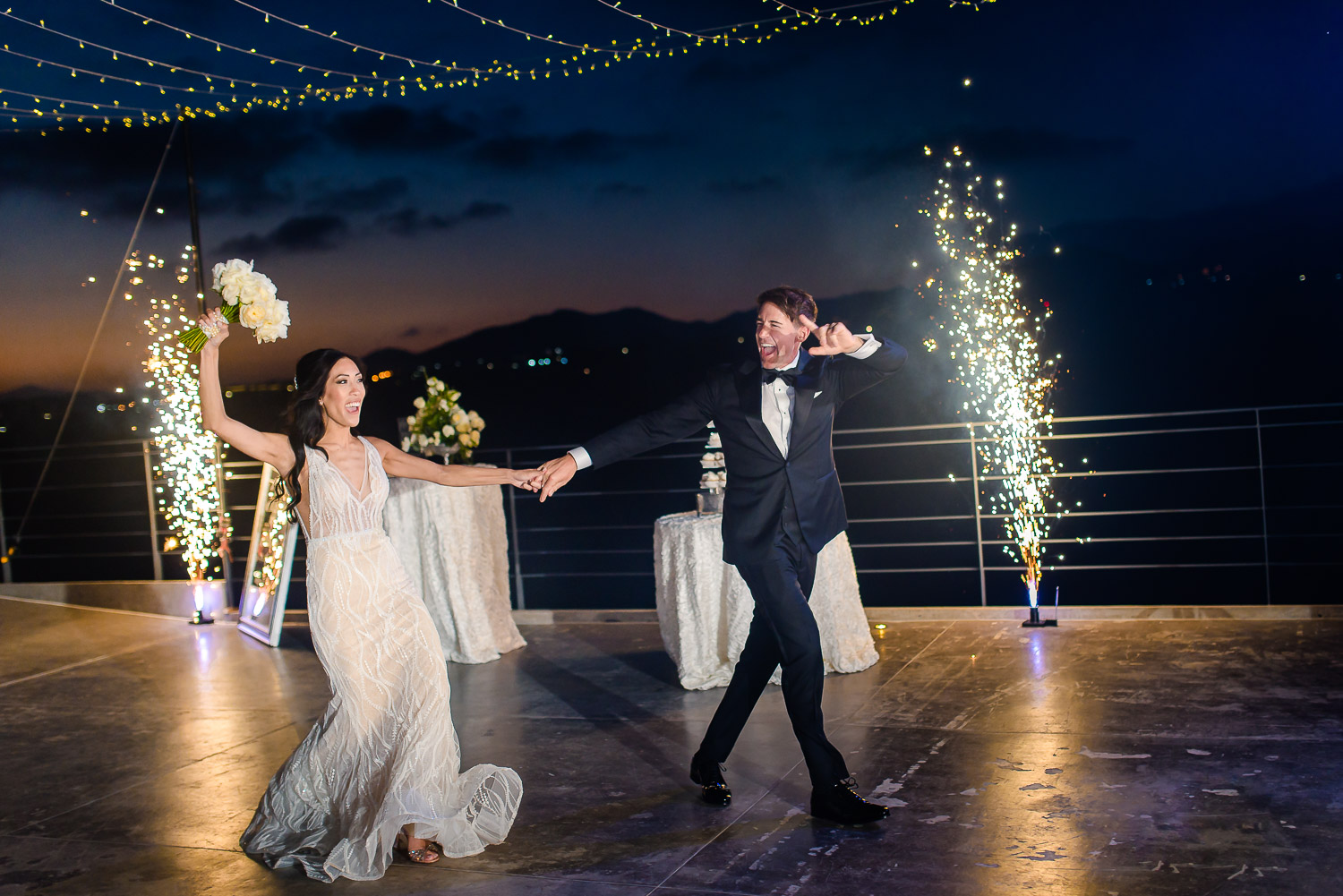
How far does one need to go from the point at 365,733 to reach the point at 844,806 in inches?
54.6

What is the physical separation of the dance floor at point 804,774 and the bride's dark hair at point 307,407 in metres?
1.18

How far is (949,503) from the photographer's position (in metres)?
31.8

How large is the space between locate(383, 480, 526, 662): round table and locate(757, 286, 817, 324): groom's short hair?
2957mm

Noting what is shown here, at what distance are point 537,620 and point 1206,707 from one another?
413 centimetres

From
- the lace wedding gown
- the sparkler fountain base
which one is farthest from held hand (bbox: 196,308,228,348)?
the sparkler fountain base

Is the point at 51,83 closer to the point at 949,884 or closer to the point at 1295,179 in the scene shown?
the point at 949,884

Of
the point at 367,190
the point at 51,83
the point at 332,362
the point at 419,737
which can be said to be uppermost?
the point at 367,190

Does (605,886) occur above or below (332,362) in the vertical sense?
below

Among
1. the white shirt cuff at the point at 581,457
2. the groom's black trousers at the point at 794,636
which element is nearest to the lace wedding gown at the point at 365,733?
the white shirt cuff at the point at 581,457

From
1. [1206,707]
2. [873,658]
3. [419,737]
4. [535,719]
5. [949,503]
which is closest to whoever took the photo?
[419,737]

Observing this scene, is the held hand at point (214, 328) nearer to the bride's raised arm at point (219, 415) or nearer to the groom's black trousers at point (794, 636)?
the bride's raised arm at point (219, 415)

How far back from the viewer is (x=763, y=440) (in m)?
3.31

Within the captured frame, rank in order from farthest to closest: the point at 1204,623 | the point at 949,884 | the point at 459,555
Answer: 1. the point at 459,555
2. the point at 1204,623
3. the point at 949,884

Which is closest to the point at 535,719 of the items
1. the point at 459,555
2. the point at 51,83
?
the point at 459,555
